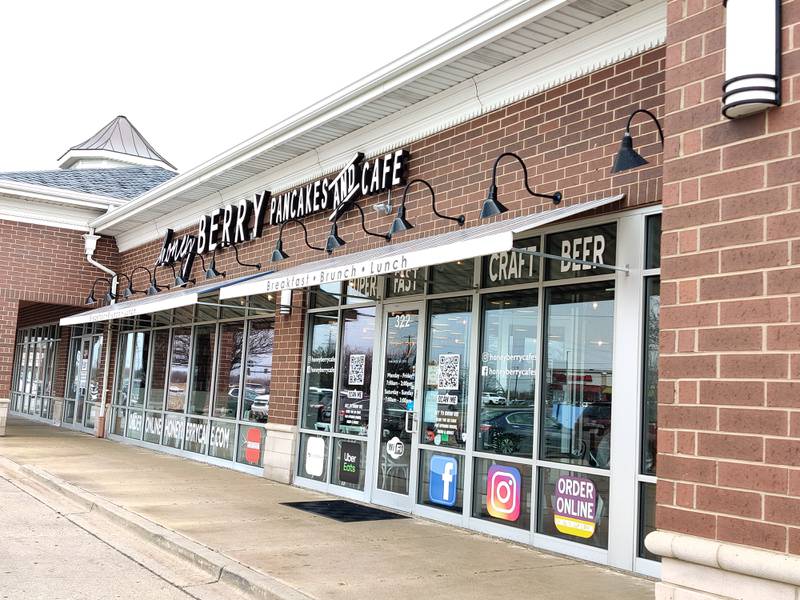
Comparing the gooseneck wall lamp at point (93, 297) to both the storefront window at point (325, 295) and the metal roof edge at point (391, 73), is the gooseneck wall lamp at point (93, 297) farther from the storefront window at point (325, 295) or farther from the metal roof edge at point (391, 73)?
the storefront window at point (325, 295)

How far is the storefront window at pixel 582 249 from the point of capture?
745 cm

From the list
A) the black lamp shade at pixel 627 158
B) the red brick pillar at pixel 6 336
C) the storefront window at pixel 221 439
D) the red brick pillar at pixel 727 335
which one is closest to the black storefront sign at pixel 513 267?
the black lamp shade at pixel 627 158

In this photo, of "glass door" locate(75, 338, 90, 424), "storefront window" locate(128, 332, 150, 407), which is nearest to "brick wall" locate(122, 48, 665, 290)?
"storefront window" locate(128, 332, 150, 407)

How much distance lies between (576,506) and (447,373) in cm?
239

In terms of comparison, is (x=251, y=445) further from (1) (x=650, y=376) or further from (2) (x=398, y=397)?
(1) (x=650, y=376)

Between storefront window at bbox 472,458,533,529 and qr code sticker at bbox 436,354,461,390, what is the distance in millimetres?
973

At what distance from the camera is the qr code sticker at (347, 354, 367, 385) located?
1081 centimetres

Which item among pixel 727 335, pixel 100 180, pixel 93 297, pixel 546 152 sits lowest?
pixel 727 335

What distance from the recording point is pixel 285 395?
12.1 metres

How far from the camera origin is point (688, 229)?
4.55m

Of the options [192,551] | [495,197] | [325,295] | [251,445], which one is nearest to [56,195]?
[251,445]

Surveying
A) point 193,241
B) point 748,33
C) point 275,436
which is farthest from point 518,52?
point 193,241

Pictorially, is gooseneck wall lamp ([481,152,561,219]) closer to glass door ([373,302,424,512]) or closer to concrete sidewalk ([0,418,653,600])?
glass door ([373,302,424,512])

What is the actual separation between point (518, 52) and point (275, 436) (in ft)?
21.8
